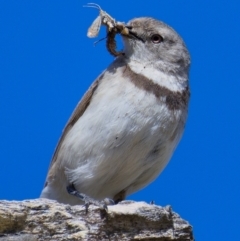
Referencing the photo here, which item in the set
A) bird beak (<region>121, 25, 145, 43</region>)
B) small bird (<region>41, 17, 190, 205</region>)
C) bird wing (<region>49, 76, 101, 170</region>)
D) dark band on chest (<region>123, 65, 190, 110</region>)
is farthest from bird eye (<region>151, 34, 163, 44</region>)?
bird wing (<region>49, 76, 101, 170</region>)

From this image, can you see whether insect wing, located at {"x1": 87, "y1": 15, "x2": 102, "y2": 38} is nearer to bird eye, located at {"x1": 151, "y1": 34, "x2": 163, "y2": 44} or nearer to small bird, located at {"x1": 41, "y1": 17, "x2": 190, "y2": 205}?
small bird, located at {"x1": 41, "y1": 17, "x2": 190, "y2": 205}

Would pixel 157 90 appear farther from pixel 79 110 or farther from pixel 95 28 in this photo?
pixel 95 28

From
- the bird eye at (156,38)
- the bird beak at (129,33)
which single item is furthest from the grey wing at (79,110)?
the bird eye at (156,38)

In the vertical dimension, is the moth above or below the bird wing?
above

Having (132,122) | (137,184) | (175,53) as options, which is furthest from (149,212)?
(175,53)

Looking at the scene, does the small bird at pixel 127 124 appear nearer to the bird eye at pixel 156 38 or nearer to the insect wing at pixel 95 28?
the bird eye at pixel 156 38

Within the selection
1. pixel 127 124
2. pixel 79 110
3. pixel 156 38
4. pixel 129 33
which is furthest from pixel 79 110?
pixel 156 38
